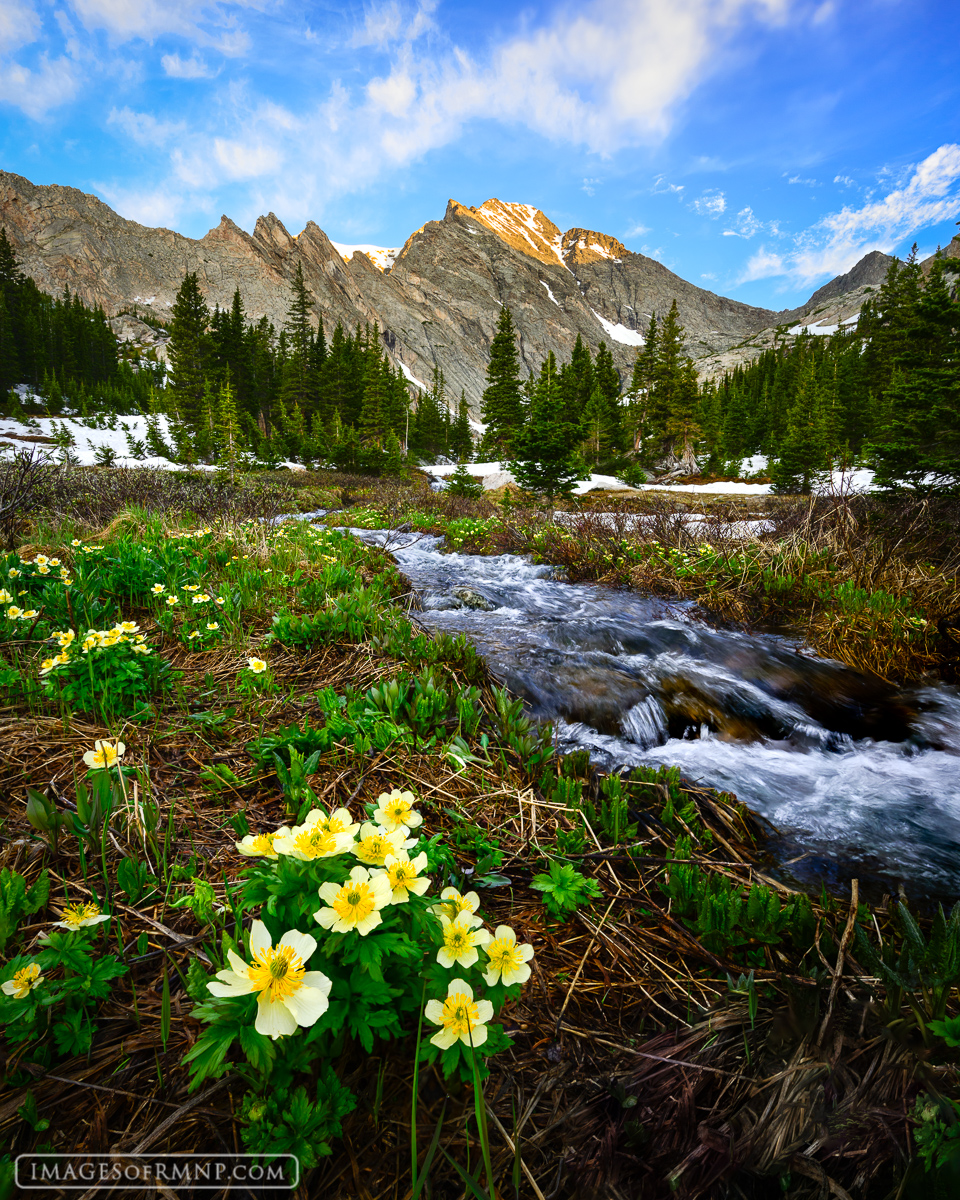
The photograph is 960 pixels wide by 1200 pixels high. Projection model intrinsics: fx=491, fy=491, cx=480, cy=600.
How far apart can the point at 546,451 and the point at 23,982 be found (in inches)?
660

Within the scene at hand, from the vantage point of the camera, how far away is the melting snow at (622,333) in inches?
7279

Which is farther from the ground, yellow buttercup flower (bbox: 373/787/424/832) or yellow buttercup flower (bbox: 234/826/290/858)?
yellow buttercup flower (bbox: 234/826/290/858)

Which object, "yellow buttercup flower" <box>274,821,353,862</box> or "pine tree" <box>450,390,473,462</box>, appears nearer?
"yellow buttercup flower" <box>274,821,353,862</box>

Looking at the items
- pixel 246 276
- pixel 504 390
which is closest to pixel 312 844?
pixel 504 390

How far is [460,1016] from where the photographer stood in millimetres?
955

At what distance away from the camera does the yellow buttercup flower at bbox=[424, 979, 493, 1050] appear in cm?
93

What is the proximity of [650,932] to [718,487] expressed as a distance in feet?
98.8

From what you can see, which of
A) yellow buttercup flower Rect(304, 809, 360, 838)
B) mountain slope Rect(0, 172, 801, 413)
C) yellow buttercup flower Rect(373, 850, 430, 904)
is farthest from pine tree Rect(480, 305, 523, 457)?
mountain slope Rect(0, 172, 801, 413)

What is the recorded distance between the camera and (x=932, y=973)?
126 cm

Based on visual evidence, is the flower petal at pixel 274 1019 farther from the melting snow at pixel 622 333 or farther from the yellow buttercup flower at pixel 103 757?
the melting snow at pixel 622 333

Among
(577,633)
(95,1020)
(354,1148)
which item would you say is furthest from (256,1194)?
(577,633)

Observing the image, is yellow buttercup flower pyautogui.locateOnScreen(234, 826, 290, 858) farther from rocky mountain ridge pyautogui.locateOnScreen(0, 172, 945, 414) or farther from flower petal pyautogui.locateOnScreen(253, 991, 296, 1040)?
rocky mountain ridge pyautogui.locateOnScreen(0, 172, 945, 414)

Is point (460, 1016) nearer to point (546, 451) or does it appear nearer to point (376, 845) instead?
point (376, 845)

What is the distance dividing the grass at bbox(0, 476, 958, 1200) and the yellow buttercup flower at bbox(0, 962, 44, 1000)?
136mm
